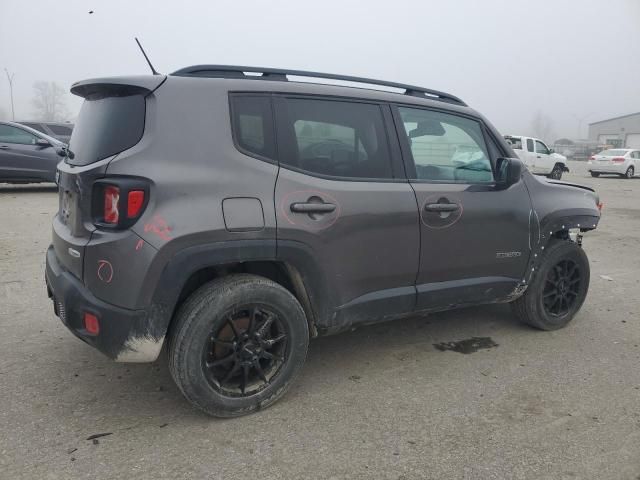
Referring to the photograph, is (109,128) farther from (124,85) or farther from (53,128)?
(53,128)

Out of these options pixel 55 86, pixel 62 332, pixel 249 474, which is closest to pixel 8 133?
pixel 62 332

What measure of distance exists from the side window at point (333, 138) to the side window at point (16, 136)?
10218 millimetres

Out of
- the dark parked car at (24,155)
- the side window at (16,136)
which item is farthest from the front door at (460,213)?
the side window at (16,136)

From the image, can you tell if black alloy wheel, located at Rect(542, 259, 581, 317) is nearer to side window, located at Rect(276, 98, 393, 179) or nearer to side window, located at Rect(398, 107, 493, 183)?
side window, located at Rect(398, 107, 493, 183)

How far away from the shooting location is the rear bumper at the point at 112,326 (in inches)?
94.8

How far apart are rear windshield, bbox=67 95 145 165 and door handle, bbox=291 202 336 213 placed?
0.85m

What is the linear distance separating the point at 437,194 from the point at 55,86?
4631 inches

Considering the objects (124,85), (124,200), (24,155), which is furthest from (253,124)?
(24,155)

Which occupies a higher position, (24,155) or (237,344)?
(24,155)

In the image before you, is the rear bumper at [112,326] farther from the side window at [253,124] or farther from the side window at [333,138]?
the side window at [333,138]

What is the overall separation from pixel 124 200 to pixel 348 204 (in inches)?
46.5

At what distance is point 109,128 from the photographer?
260 cm

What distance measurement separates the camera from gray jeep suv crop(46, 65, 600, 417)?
7.96ft

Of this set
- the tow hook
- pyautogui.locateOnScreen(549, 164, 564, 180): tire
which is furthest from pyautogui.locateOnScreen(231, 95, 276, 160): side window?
pyautogui.locateOnScreen(549, 164, 564, 180): tire
